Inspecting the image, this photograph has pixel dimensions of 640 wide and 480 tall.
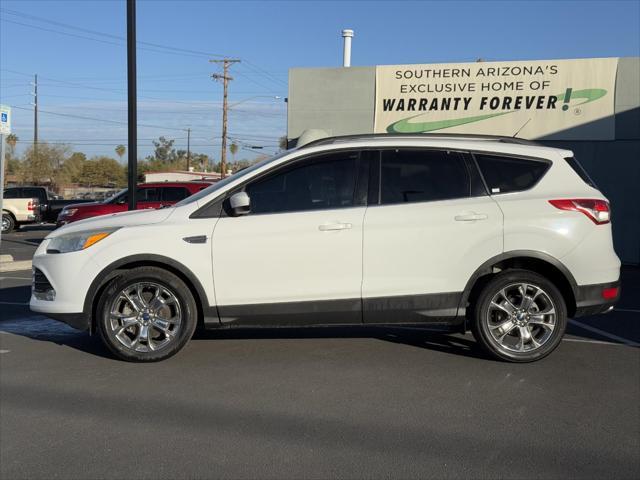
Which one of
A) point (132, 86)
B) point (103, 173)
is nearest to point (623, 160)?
point (132, 86)

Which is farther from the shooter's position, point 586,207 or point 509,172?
point 509,172

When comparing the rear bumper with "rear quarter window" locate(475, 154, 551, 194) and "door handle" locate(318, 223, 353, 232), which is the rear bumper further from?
"door handle" locate(318, 223, 353, 232)

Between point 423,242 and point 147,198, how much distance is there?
43.6 feet

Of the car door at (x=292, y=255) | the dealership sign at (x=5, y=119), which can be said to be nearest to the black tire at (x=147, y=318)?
the car door at (x=292, y=255)

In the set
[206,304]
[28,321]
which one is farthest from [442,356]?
[28,321]

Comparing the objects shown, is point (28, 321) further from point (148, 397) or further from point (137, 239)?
point (148, 397)

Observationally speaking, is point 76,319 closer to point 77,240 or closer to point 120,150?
point 77,240

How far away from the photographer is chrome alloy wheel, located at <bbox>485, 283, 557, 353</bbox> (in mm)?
5770

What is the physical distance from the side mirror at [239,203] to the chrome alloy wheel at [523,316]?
2.29m

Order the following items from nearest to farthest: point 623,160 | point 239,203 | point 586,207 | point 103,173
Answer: point 239,203, point 586,207, point 623,160, point 103,173

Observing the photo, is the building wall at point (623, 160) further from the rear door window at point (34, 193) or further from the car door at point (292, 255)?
the rear door window at point (34, 193)

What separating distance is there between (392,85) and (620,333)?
1201cm

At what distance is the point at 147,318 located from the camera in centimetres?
580

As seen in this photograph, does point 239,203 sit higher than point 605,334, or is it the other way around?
point 239,203
